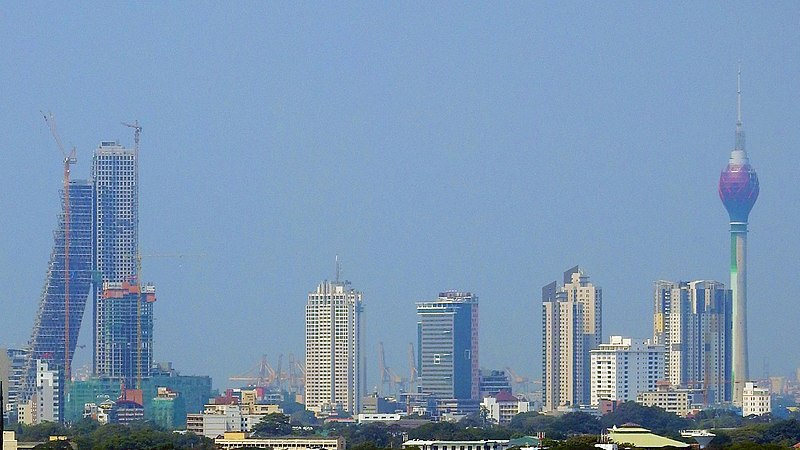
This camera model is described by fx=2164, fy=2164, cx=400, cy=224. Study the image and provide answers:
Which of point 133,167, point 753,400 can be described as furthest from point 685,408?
point 133,167

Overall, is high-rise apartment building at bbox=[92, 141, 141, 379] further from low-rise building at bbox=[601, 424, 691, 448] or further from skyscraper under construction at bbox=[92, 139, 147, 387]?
low-rise building at bbox=[601, 424, 691, 448]

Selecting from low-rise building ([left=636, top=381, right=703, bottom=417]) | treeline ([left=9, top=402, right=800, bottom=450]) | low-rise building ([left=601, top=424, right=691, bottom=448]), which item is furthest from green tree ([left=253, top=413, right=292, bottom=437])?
low-rise building ([left=636, top=381, right=703, bottom=417])

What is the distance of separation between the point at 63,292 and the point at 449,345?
99.3 ft

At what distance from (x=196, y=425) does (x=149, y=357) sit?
154ft

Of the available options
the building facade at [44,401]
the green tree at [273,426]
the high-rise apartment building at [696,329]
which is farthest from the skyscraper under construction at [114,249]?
the green tree at [273,426]

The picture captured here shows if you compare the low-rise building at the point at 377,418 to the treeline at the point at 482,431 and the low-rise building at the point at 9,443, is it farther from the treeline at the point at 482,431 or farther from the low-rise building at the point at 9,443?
the low-rise building at the point at 9,443

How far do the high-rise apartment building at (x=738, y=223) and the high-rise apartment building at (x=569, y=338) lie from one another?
36.7 feet

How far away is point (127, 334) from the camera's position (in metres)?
157

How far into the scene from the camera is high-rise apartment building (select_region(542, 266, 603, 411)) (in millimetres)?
163250

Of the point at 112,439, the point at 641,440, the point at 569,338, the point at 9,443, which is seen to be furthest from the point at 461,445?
the point at 569,338

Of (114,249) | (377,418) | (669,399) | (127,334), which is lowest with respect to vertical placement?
(377,418)

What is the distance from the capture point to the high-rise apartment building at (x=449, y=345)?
556 ft

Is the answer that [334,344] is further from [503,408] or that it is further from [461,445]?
[461,445]

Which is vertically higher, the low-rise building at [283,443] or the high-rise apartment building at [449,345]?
the high-rise apartment building at [449,345]
